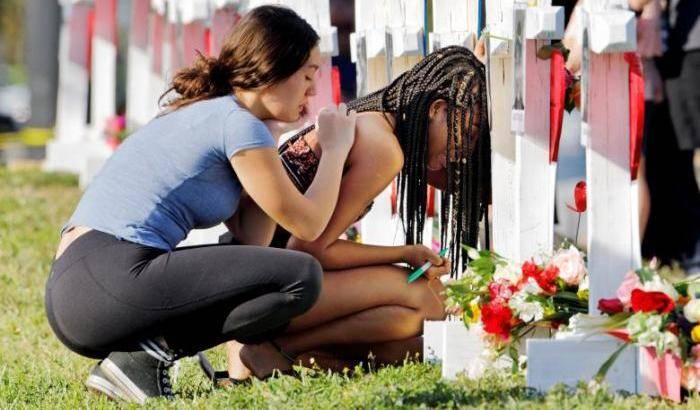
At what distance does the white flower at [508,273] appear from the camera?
4.15 metres

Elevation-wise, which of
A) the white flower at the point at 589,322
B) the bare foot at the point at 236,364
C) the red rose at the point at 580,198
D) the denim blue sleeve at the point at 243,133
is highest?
the denim blue sleeve at the point at 243,133

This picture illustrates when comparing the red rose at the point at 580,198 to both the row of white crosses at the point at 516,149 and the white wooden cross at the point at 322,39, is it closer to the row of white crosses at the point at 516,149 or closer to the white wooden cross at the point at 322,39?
the row of white crosses at the point at 516,149

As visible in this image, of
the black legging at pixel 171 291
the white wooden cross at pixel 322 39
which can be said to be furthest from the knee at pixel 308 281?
the white wooden cross at pixel 322 39

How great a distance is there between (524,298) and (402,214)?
0.67 meters

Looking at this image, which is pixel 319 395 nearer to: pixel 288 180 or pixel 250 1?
pixel 288 180

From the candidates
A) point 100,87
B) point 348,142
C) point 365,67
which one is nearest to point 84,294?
point 348,142

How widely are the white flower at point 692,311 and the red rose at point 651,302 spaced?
42 mm

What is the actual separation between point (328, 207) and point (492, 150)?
2.13ft

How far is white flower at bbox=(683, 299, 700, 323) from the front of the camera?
12.4 ft

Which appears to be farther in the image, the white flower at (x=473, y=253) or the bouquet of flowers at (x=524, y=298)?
the white flower at (x=473, y=253)

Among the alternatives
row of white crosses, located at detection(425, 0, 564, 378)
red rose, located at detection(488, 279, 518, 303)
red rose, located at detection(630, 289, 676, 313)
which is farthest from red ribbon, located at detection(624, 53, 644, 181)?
red rose, located at detection(488, 279, 518, 303)

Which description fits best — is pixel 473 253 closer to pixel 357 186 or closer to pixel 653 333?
pixel 357 186

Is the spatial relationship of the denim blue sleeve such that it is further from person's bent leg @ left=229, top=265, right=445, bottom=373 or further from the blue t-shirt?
person's bent leg @ left=229, top=265, right=445, bottom=373

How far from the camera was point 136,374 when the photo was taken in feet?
13.4
